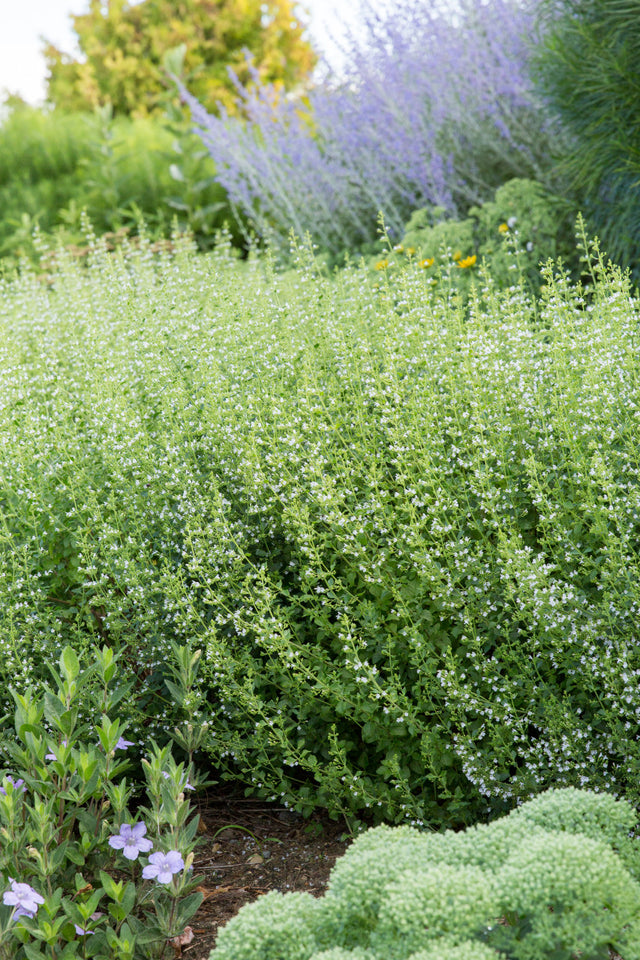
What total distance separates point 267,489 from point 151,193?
897 cm

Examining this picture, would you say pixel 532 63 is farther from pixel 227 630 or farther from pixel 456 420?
pixel 227 630

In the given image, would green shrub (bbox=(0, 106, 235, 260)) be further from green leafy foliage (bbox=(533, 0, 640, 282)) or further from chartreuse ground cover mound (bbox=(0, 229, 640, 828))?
chartreuse ground cover mound (bbox=(0, 229, 640, 828))

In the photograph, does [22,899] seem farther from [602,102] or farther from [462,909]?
[602,102]

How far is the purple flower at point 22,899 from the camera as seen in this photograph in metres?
2.04

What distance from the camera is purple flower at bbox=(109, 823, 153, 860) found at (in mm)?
2283

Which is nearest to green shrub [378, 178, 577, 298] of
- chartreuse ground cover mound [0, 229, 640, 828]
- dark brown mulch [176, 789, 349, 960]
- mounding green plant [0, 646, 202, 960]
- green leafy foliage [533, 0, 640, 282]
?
green leafy foliage [533, 0, 640, 282]

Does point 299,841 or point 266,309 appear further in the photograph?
point 266,309

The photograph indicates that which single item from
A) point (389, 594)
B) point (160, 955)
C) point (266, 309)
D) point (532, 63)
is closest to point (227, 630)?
point (389, 594)

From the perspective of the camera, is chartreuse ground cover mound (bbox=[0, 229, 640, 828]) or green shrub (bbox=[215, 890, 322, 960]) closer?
green shrub (bbox=[215, 890, 322, 960])

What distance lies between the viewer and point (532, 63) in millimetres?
6180

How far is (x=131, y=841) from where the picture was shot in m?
2.32

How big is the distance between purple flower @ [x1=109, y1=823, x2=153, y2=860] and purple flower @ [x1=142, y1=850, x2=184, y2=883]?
2.9 inches

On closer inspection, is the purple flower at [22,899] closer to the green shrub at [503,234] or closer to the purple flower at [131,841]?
the purple flower at [131,841]

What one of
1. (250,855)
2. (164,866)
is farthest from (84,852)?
(250,855)
